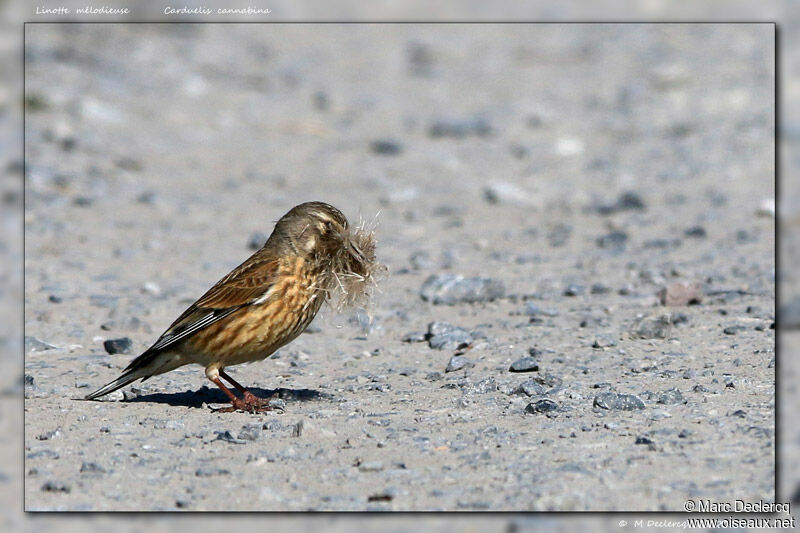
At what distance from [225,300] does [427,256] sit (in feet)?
13.2

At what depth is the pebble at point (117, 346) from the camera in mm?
7855

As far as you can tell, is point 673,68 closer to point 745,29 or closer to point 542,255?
point 745,29

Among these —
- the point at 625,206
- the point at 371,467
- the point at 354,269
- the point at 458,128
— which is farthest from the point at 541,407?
the point at 458,128

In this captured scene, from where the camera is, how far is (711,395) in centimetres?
638

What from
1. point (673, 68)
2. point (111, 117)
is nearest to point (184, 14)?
point (111, 117)

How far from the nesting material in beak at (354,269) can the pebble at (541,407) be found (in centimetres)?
121

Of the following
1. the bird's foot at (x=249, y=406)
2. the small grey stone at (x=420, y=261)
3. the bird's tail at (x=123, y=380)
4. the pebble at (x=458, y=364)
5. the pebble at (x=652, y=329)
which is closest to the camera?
the bird's foot at (x=249, y=406)

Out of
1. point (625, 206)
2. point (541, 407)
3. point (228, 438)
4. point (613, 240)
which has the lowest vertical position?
point (228, 438)

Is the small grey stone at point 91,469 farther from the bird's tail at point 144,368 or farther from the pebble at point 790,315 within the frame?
the pebble at point 790,315

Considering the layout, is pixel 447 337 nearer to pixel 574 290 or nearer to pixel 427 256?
pixel 574 290

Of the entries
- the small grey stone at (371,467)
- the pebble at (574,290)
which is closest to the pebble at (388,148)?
the pebble at (574,290)

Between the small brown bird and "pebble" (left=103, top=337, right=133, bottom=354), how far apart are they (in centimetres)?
91

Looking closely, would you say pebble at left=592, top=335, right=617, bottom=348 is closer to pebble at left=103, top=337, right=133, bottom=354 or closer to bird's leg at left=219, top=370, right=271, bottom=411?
bird's leg at left=219, top=370, right=271, bottom=411

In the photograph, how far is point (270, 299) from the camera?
21.9 ft
